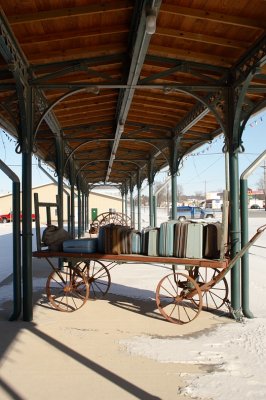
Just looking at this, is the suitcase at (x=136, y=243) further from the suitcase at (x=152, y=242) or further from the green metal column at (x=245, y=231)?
the green metal column at (x=245, y=231)

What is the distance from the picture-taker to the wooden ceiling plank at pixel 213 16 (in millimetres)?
4953

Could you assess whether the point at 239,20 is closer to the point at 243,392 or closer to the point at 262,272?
the point at 243,392

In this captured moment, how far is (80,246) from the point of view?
6859 millimetres

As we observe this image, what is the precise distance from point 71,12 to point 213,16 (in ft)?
4.97

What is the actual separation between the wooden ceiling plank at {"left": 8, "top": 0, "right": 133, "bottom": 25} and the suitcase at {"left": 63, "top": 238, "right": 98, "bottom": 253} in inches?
127

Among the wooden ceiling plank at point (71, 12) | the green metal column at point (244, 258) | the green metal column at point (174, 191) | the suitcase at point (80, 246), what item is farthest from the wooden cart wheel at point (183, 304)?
the green metal column at point (174, 191)

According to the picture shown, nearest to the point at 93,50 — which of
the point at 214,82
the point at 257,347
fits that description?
the point at 214,82

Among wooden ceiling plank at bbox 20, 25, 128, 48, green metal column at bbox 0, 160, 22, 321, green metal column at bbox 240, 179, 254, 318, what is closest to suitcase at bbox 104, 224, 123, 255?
green metal column at bbox 0, 160, 22, 321

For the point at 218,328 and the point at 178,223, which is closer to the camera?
the point at 218,328

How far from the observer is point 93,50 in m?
6.00

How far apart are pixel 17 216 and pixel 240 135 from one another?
3.36 meters

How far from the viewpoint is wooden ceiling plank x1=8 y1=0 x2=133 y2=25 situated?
477 cm

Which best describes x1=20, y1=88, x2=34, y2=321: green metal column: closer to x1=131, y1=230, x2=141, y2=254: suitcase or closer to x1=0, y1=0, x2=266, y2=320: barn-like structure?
x1=0, y1=0, x2=266, y2=320: barn-like structure

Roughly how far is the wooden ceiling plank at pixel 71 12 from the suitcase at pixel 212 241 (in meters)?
2.94
